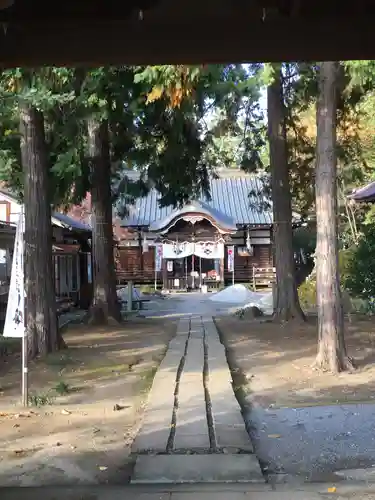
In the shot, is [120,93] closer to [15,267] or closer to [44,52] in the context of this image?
[15,267]

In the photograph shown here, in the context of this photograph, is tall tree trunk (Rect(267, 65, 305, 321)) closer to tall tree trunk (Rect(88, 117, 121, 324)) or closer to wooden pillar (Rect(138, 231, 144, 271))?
tall tree trunk (Rect(88, 117, 121, 324))

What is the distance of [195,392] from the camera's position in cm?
784

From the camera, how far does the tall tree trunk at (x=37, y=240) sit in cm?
1100

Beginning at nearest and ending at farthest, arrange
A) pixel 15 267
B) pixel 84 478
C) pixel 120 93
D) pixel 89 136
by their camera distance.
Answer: pixel 84 478 < pixel 15 267 < pixel 120 93 < pixel 89 136

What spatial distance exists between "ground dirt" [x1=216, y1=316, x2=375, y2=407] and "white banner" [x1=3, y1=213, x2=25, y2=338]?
10.9 ft

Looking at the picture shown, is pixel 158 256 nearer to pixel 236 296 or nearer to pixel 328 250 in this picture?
pixel 236 296

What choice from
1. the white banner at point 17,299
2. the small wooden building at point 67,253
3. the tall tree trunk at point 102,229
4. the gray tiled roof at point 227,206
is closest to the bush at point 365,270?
the tall tree trunk at point 102,229

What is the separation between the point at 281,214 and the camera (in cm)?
1591

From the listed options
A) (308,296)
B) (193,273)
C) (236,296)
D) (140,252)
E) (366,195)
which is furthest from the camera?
(140,252)

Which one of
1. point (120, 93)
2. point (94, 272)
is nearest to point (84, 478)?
point (120, 93)

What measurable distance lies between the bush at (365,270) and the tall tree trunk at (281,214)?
6.12 ft

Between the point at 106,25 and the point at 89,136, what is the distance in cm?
1400

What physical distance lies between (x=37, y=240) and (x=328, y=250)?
5.47 metres

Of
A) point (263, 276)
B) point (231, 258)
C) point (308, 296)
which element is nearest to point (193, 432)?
point (308, 296)
